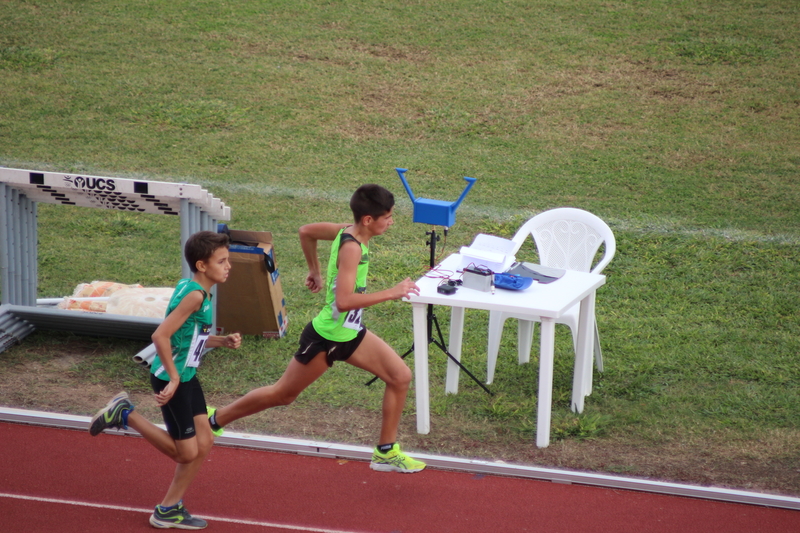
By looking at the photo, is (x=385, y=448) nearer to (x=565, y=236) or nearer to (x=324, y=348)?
(x=324, y=348)

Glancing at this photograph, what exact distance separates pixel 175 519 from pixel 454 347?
2.52m

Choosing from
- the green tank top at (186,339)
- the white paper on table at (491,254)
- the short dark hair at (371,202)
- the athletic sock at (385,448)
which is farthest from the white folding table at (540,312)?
the green tank top at (186,339)

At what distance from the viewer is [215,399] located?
246 inches

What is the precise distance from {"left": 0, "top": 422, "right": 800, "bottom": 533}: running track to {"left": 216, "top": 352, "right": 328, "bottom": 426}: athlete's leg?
0.38m

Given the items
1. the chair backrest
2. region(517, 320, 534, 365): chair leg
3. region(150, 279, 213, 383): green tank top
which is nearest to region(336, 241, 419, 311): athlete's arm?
region(150, 279, 213, 383): green tank top

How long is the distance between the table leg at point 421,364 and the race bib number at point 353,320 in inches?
26.7

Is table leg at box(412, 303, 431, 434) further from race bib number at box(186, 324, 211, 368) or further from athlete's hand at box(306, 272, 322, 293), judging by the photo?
race bib number at box(186, 324, 211, 368)

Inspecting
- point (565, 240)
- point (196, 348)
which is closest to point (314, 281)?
point (196, 348)

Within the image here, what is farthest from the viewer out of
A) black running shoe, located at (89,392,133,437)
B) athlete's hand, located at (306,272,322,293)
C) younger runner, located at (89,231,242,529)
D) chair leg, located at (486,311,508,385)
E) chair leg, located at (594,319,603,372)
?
chair leg, located at (594,319,603,372)

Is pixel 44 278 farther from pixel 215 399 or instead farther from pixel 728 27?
pixel 728 27

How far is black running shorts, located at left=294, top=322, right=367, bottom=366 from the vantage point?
4.89 metres

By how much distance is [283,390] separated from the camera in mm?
5012

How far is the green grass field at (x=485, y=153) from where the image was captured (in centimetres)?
651

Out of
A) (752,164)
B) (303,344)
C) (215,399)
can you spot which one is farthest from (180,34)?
(303,344)
